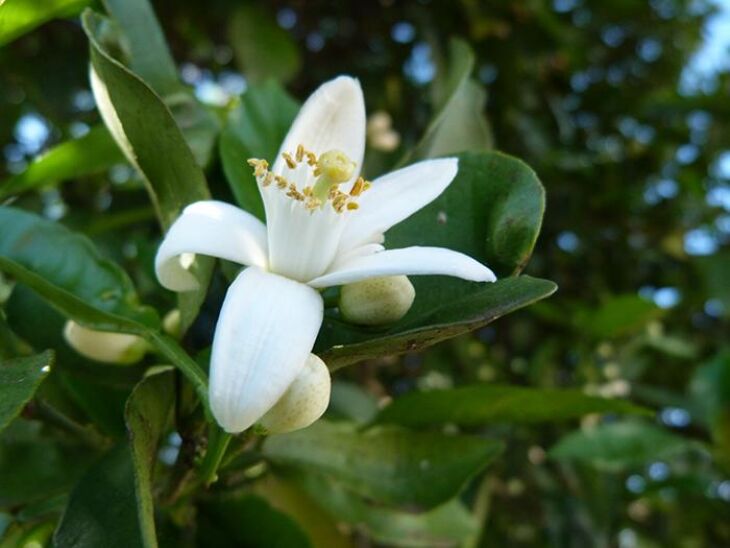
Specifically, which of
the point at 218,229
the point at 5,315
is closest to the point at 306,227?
the point at 218,229

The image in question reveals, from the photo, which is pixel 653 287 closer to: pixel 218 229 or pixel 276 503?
pixel 276 503

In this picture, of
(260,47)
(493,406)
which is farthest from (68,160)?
(260,47)

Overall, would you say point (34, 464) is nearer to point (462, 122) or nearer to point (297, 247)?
point (297, 247)

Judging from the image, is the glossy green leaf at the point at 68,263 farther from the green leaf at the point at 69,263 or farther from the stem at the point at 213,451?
the stem at the point at 213,451

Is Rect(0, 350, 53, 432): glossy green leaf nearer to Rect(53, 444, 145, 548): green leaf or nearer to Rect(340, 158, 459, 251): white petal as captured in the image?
Rect(53, 444, 145, 548): green leaf

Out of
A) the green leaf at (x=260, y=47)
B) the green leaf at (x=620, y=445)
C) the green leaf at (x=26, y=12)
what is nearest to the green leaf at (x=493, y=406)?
the green leaf at (x=620, y=445)

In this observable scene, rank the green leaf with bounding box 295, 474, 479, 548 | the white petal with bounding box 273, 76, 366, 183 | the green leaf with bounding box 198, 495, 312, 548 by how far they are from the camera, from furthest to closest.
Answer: the green leaf with bounding box 295, 474, 479, 548
the green leaf with bounding box 198, 495, 312, 548
the white petal with bounding box 273, 76, 366, 183

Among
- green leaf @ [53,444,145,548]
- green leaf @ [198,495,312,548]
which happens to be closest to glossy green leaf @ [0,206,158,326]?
green leaf @ [53,444,145,548]
